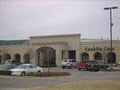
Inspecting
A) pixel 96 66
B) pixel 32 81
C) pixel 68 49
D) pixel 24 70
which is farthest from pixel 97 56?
pixel 32 81

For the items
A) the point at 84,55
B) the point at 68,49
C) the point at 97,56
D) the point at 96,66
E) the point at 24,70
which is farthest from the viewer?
the point at 68,49

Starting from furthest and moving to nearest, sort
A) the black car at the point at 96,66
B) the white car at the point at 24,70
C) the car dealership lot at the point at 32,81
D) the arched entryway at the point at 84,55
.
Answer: the arched entryway at the point at 84,55
the black car at the point at 96,66
the white car at the point at 24,70
the car dealership lot at the point at 32,81

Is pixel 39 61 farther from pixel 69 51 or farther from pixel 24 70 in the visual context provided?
pixel 24 70

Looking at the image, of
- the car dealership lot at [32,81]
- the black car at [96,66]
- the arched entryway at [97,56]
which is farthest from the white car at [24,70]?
the arched entryway at [97,56]

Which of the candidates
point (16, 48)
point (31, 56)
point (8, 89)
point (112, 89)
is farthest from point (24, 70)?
point (16, 48)

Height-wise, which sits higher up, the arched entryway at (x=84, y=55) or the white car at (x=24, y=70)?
the arched entryway at (x=84, y=55)

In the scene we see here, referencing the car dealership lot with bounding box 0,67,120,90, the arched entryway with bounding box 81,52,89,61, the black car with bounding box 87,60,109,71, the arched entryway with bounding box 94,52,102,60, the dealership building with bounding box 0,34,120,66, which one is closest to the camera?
the car dealership lot with bounding box 0,67,120,90

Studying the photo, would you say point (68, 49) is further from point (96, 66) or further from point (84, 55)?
point (96, 66)

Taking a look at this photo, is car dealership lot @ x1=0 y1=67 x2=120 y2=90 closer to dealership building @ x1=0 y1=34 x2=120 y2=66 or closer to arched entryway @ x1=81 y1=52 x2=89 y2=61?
dealership building @ x1=0 y1=34 x2=120 y2=66

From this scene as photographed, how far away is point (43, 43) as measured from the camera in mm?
74562

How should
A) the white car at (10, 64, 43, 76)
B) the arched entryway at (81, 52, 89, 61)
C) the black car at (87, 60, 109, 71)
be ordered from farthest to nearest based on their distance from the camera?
1. the arched entryway at (81, 52, 89, 61)
2. the black car at (87, 60, 109, 71)
3. the white car at (10, 64, 43, 76)

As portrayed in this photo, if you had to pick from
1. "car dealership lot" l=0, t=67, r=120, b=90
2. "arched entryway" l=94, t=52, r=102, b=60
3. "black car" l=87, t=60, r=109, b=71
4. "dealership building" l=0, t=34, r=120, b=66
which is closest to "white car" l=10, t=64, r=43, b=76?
"car dealership lot" l=0, t=67, r=120, b=90

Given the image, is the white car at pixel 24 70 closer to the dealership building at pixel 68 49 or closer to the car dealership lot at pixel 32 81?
the car dealership lot at pixel 32 81

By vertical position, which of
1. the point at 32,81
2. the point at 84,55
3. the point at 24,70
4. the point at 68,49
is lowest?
the point at 32,81
